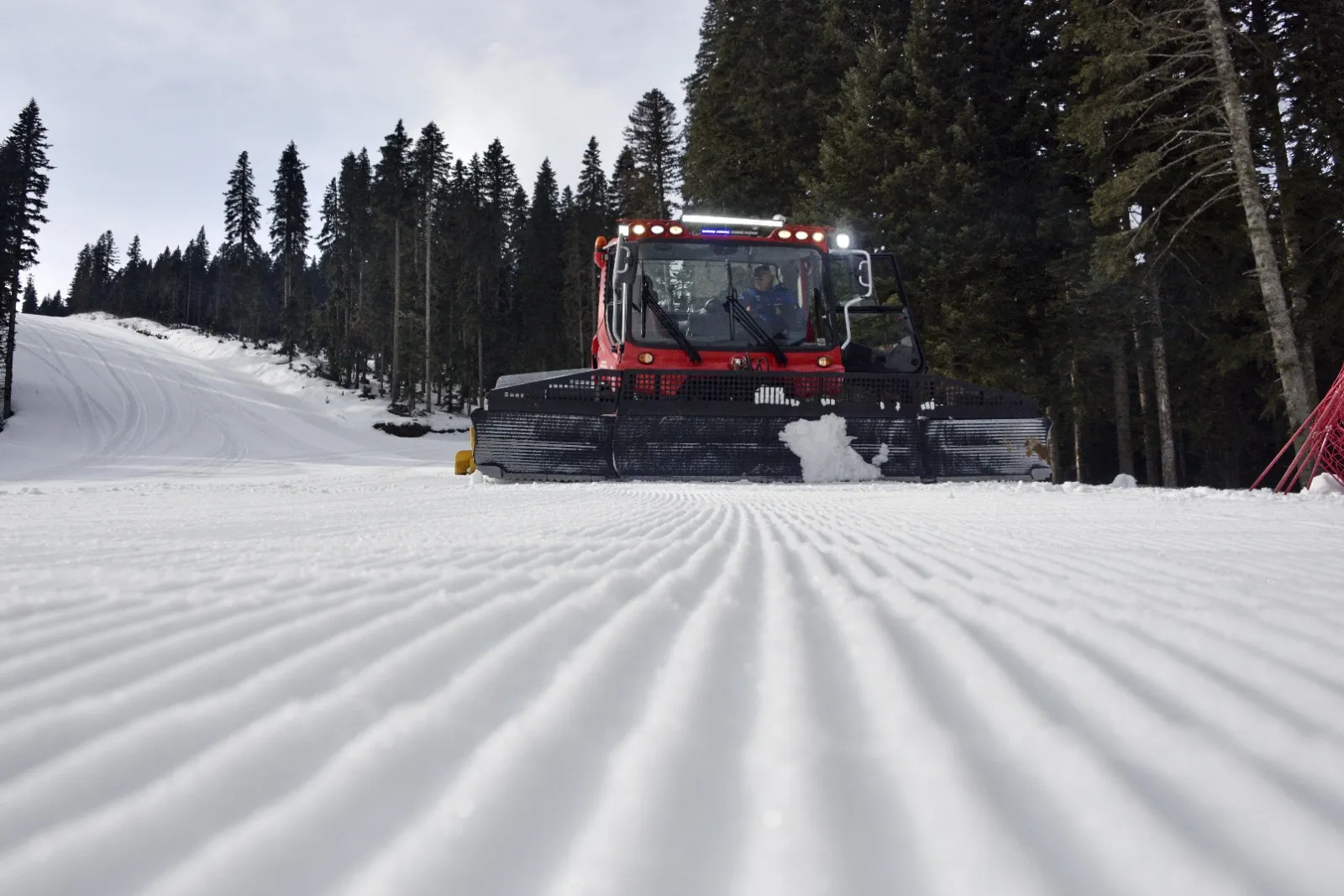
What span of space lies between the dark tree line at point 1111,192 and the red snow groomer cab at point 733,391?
516 cm

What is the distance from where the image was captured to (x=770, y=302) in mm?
7832

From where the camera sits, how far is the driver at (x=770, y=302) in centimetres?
778

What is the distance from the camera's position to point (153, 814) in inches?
21.1

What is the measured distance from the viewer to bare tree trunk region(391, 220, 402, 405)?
32.9 meters

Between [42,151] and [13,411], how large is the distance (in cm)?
1593

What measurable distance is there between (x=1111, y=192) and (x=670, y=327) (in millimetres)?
6948

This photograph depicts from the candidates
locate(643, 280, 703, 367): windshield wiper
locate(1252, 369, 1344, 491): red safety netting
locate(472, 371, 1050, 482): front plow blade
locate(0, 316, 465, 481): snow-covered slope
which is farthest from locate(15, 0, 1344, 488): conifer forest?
locate(0, 316, 465, 481): snow-covered slope

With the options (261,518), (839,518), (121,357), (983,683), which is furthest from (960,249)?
(121,357)

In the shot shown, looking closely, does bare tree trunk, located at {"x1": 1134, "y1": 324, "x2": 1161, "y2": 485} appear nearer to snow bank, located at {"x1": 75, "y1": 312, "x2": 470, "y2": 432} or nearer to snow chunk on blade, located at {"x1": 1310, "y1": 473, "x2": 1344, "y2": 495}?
snow chunk on blade, located at {"x1": 1310, "y1": 473, "x2": 1344, "y2": 495}

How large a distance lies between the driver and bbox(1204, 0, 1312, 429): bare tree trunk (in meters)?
5.86

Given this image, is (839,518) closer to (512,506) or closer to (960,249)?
(512,506)

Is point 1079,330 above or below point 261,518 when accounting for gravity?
above

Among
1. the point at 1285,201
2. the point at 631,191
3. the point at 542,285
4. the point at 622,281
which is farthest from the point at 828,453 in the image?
the point at 542,285

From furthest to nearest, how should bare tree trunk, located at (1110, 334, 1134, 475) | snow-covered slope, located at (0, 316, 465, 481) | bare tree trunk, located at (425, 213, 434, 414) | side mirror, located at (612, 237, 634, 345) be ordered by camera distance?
1. bare tree trunk, located at (425, 213, 434, 414)
2. snow-covered slope, located at (0, 316, 465, 481)
3. bare tree trunk, located at (1110, 334, 1134, 475)
4. side mirror, located at (612, 237, 634, 345)
